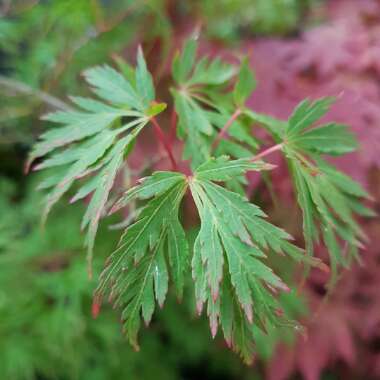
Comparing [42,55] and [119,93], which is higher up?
[42,55]

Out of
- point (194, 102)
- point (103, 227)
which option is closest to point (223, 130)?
point (194, 102)

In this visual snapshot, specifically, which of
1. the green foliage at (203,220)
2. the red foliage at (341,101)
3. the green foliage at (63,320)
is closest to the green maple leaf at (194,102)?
the green foliage at (203,220)

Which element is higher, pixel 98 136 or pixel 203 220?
pixel 98 136

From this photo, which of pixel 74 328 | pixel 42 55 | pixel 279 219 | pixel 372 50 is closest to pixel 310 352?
pixel 279 219

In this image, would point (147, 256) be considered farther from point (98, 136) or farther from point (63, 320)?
point (63, 320)

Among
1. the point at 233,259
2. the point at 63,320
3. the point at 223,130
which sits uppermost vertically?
the point at 223,130

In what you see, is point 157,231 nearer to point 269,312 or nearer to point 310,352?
point 269,312
